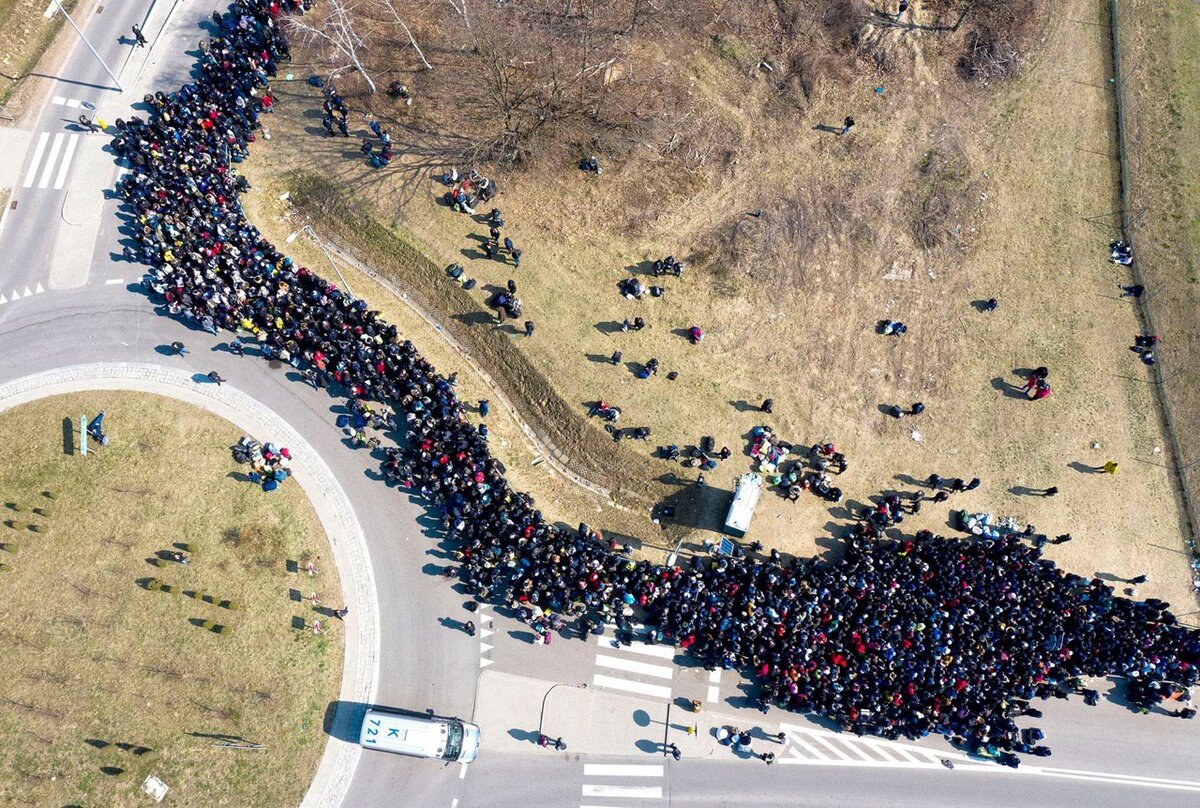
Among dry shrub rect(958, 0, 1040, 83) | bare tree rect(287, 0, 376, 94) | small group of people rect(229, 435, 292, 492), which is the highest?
dry shrub rect(958, 0, 1040, 83)

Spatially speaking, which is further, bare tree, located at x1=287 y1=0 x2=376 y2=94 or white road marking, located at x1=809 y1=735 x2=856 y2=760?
bare tree, located at x1=287 y1=0 x2=376 y2=94

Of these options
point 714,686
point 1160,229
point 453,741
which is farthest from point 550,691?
point 1160,229

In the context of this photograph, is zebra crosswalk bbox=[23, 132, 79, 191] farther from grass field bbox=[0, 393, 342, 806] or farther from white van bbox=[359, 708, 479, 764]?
white van bbox=[359, 708, 479, 764]

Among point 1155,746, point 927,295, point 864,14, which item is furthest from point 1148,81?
point 1155,746

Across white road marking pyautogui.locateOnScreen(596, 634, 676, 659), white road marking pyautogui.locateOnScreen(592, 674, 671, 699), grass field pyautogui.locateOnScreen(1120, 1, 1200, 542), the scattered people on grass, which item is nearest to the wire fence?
grass field pyautogui.locateOnScreen(1120, 1, 1200, 542)

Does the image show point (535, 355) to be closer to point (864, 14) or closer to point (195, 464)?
point (195, 464)

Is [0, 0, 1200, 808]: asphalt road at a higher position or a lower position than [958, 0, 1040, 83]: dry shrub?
lower
